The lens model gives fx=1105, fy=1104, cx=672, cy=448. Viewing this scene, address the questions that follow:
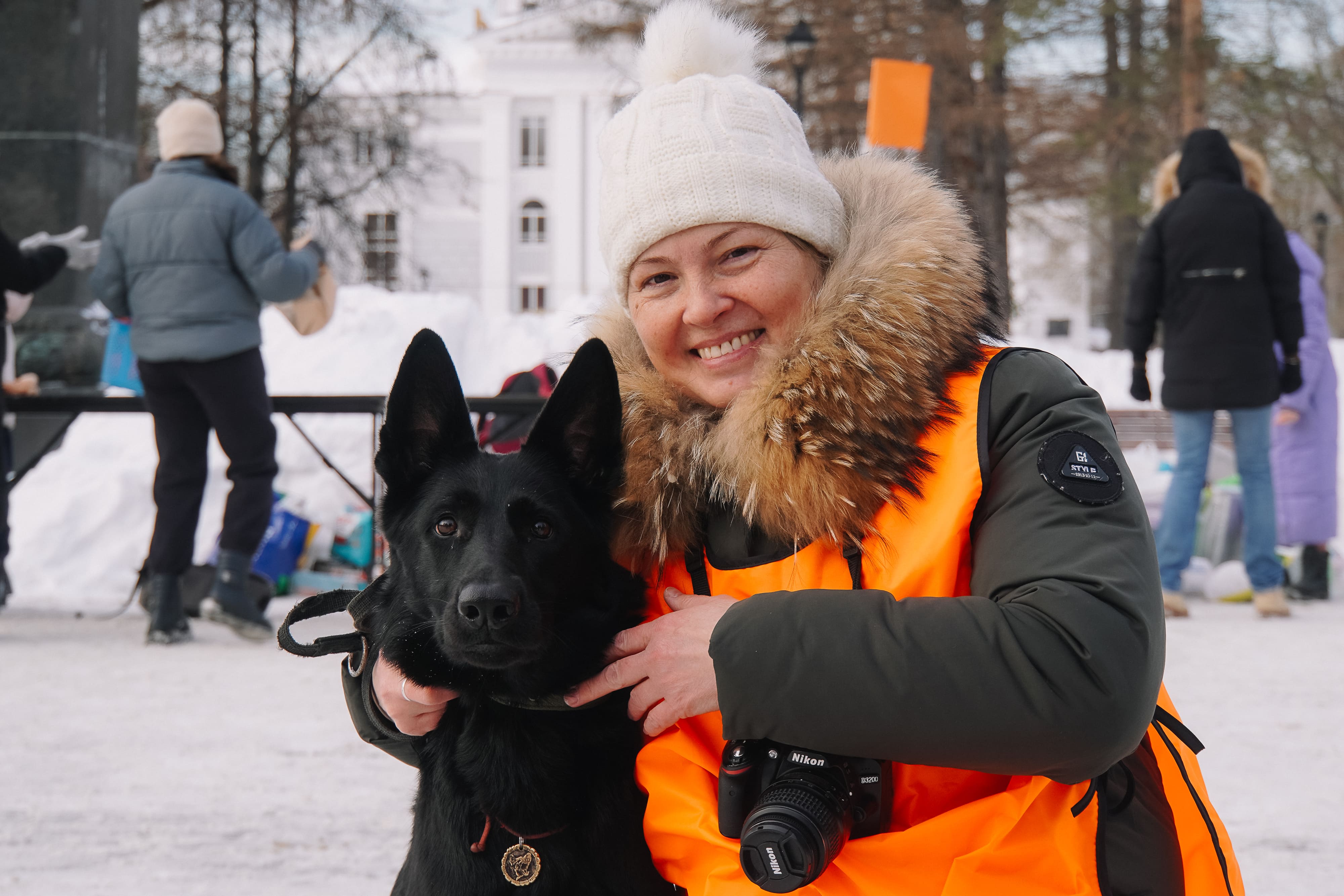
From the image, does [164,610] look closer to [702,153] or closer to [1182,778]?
[702,153]

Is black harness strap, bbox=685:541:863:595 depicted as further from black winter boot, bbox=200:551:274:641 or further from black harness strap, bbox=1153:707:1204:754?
black winter boot, bbox=200:551:274:641

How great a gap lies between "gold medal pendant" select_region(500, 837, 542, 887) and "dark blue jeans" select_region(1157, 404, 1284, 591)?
15.4 ft

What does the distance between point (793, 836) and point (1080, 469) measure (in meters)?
0.58

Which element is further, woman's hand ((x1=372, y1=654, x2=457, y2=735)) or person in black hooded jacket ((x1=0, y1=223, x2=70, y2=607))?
person in black hooded jacket ((x1=0, y1=223, x2=70, y2=607))

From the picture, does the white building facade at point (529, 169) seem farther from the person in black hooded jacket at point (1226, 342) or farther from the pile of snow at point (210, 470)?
the person in black hooded jacket at point (1226, 342)

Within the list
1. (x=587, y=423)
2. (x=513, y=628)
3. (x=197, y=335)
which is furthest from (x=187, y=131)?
(x=513, y=628)

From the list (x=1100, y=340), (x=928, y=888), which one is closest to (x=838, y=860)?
(x=928, y=888)

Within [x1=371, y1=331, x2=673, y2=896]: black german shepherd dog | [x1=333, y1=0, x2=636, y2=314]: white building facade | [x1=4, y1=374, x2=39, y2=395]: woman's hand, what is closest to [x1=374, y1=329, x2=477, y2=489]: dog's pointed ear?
[x1=371, y1=331, x2=673, y2=896]: black german shepherd dog

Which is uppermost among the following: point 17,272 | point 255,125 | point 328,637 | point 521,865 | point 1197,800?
point 255,125

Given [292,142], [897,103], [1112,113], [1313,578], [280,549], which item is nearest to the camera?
[280,549]

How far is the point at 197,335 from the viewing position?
189 inches

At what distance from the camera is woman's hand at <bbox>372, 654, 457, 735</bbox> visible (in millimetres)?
1745

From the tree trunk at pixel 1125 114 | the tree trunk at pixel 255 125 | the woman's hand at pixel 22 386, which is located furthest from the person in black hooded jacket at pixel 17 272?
the tree trunk at pixel 255 125

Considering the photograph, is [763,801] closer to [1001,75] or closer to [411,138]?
[1001,75]
